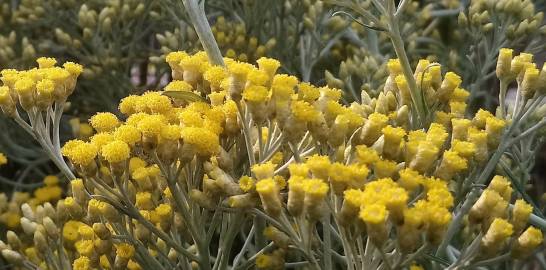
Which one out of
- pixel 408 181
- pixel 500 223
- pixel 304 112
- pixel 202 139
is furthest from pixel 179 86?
pixel 500 223

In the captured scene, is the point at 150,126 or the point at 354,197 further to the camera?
the point at 150,126

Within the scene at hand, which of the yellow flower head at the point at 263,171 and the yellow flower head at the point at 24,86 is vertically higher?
the yellow flower head at the point at 24,86

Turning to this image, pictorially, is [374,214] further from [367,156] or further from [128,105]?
[128,105]

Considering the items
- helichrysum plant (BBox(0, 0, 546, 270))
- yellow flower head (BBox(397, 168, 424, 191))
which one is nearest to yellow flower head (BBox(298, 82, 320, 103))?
helichrysum plant (BBox(0, 0, 546, 270))

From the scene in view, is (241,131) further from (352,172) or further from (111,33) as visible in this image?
(111,33)

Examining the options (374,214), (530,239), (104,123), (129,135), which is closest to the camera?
(374,214)

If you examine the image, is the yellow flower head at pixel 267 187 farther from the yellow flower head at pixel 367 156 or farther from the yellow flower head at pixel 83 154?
the yellow flower head at pixel 83 154

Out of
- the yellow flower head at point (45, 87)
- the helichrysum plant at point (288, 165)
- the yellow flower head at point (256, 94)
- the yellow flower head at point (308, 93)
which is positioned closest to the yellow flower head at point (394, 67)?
the helichrysum plant at point (288, 165)

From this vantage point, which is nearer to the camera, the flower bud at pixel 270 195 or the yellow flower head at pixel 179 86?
the flower bud at pixel 270 195

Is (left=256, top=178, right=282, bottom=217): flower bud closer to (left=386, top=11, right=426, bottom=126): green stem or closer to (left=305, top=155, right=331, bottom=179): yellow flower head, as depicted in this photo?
(left=305, top=155, right=331, bottom=179): yellow flower head
